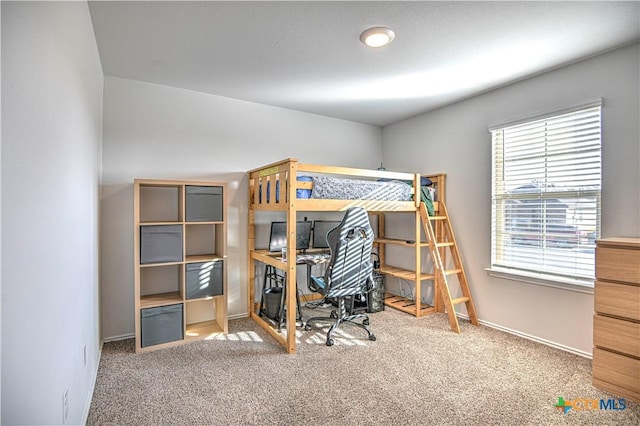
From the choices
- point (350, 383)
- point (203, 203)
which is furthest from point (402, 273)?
point (203, 203)

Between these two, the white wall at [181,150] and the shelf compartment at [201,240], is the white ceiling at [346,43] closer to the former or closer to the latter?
the white wall at [181,150]

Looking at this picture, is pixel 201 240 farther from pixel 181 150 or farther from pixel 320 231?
pixel 320 231

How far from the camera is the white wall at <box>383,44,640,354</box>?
2.51 m

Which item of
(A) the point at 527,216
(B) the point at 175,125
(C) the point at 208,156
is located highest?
(B) the point at 175,125

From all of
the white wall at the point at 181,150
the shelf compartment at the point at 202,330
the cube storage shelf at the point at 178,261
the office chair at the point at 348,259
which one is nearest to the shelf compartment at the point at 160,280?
the cube storage shelf at the point at 178,261

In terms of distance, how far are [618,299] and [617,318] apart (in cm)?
13

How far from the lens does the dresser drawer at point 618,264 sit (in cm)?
213

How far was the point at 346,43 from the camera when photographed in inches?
96.2

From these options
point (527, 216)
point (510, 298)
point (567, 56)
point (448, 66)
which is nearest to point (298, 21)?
point (448, 66)

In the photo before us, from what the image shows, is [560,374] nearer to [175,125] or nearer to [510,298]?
[510,298]

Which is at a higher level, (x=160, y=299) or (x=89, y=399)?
(x=160, y=299)

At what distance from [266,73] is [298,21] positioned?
89cm

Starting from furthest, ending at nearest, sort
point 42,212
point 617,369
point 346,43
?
point 346,43 → point 617,369 → point 42,212

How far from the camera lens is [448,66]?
281 centimetres
